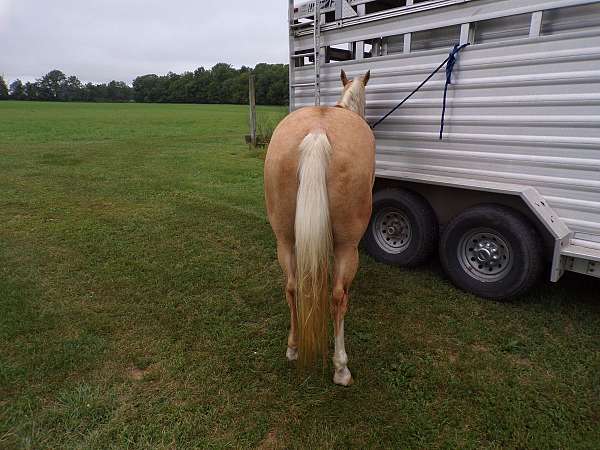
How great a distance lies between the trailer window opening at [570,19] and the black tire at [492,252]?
144 cm

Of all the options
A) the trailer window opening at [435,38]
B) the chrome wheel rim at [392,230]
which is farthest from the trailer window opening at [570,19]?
the chrome wheel rim at [392,230]

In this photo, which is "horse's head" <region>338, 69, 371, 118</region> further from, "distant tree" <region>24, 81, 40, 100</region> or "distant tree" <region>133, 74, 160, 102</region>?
"distant tree" <region>24, 81, 40, 100</region>

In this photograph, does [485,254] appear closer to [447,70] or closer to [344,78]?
[447,70]

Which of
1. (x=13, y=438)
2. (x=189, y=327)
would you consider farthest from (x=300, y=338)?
(x=13, y=438)

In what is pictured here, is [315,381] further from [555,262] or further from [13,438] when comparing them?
[555,262]

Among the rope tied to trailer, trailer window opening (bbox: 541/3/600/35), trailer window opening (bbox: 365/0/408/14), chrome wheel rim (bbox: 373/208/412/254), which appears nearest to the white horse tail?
the rope tied to trailer

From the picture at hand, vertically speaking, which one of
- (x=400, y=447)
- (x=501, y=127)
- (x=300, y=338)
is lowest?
(x=400, y=447)

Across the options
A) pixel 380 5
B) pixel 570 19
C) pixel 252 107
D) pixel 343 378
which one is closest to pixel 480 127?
pixel 570 19

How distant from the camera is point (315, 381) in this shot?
2.63 m

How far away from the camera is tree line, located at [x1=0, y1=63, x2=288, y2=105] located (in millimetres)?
64188

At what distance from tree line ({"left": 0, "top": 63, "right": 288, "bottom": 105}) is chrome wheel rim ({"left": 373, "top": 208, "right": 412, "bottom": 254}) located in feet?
187

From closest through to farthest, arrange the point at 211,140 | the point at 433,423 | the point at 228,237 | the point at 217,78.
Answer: the point at 433,423
the point at 228,237
the point at 211,140
the point at 217,78

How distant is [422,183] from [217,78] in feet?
224

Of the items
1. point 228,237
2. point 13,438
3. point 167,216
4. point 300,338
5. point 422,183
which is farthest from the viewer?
point 167,216
